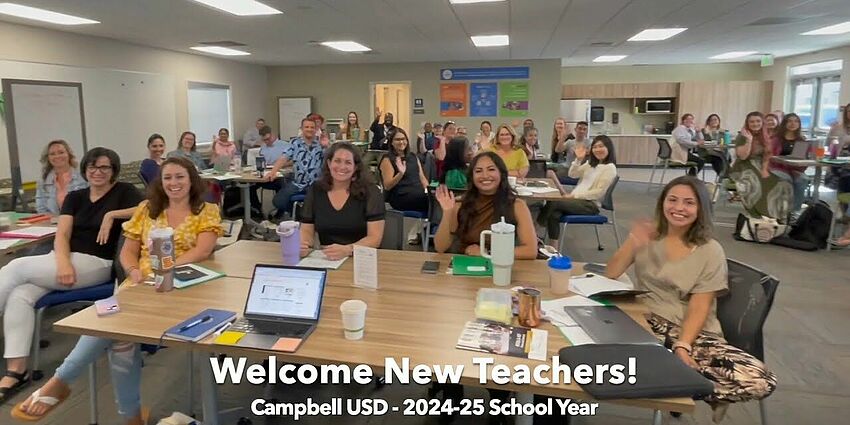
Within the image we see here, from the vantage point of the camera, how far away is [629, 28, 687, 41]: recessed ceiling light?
7234 mm

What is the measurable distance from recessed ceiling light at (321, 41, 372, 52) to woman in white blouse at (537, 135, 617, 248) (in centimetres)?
463

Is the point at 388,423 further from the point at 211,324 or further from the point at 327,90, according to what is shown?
the point at 327,90

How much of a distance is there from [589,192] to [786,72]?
9808 millimetres

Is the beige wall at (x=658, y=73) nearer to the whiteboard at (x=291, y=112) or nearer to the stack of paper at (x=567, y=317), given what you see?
the whiteboard at (x=291, y=112)

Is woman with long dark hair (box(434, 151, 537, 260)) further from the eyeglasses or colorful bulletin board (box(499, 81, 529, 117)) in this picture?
colorful bulletin board (box(499, 81, 529, 117))

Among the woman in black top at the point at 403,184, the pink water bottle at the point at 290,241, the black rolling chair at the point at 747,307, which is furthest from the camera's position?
the woman in black top at the point at 403,184

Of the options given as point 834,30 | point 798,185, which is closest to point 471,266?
point 798,185

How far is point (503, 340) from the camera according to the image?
153cm

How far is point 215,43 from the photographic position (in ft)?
26.0

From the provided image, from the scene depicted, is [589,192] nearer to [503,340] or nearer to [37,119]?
[503,340]

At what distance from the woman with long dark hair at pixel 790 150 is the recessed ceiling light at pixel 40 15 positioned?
7.95 m

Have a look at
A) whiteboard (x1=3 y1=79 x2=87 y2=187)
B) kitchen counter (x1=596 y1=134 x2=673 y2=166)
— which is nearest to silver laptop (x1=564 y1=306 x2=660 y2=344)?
whiteboard (x1=3 y1=79 x2=87 y2=187)

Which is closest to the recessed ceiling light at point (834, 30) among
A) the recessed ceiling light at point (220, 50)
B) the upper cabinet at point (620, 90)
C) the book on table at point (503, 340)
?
the upper cabinet at point (620, 90)

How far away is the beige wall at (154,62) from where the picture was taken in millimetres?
6320
